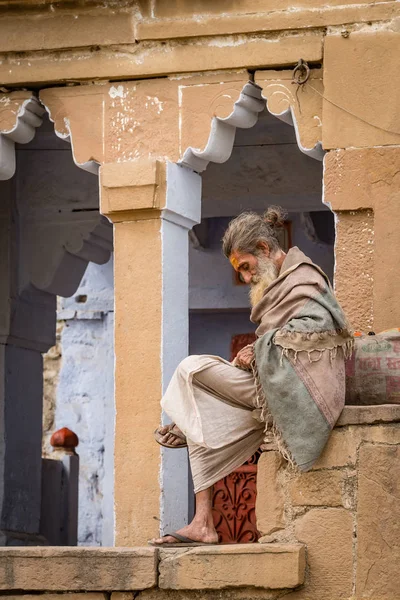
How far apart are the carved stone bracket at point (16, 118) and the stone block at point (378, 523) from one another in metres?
3.24

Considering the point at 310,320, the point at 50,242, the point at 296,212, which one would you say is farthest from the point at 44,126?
the point at 310,320

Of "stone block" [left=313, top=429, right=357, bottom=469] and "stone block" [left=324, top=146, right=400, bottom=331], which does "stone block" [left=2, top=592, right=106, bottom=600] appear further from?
"stone block" [left=324, top=146, right=400, bottom=331]

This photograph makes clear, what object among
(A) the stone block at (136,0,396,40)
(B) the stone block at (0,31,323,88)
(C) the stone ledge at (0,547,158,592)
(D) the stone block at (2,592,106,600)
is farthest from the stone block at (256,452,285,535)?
(A) the stone block at (136,0,396,40)

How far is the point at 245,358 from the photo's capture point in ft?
19.2

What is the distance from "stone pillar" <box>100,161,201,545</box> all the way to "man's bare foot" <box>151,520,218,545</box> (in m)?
1.37

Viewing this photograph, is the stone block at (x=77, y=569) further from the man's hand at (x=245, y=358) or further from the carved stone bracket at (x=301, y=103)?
the carved stone bracket at (x=301, y=103)

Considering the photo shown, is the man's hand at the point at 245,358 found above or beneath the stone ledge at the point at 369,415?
above

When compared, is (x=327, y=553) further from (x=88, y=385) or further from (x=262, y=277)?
(x=88, y=385)

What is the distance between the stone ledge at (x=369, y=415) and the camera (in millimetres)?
5562

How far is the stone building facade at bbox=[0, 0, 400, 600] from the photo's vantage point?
7238mm

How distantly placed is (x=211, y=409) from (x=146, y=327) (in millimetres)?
1688

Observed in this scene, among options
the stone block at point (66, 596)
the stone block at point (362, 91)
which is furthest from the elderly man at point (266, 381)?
the stone block at point (362, 91)

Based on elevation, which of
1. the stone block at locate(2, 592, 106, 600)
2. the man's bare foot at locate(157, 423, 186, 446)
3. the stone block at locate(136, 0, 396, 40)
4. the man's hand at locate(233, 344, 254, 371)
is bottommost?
the stone block at locate(2, 592, 106, 600)

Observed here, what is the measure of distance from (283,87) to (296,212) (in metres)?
2.96
